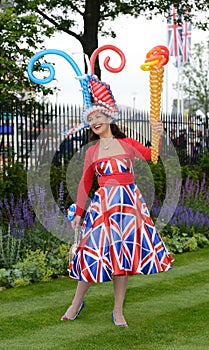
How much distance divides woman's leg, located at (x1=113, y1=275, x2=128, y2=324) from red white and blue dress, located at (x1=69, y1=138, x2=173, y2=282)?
0.12 m

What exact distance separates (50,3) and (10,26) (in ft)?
11.2

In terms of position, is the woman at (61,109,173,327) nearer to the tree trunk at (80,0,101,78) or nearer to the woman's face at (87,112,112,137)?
the woman's face at (87,112,112,137)

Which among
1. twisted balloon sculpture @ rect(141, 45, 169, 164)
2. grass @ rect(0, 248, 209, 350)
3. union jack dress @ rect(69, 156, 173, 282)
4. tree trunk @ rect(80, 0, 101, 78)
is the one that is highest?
tree trunk @ rect(80, 0, 101, 78)

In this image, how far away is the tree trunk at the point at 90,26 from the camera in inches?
670

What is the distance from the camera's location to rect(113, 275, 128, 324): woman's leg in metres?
6.41

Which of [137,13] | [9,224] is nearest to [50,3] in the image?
[137,13]

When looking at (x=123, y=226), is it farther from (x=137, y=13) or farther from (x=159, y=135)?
(x=137, y=13)

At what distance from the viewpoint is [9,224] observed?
392 inches

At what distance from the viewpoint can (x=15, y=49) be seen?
47.4 feet

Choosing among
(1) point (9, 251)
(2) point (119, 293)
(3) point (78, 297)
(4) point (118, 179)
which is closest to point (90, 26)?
(1) point (9, 251)

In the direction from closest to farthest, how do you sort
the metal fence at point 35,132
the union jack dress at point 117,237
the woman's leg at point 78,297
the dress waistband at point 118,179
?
the union jack dress at point 117,237
the dress waistband at point 118,179
the woman's leg at point 78,297
the metal fence at point 35,132

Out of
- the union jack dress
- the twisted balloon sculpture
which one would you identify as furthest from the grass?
the twisted balloon sculpture

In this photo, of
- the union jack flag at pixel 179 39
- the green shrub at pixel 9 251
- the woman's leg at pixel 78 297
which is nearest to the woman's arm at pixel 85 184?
the woman's leg at pixel 78 297

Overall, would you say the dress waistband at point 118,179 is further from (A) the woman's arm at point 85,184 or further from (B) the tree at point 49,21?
(B) the tree at point 49,21
